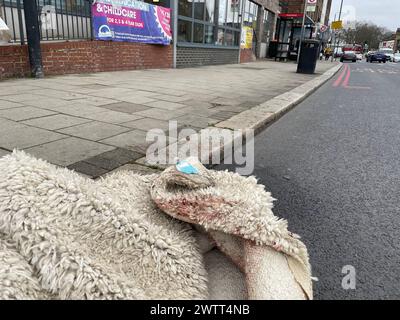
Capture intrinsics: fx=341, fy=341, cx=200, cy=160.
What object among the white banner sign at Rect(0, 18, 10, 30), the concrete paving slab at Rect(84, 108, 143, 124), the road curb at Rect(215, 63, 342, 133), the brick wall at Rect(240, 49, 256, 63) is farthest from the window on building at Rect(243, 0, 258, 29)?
the concrete paving slab at Rect(84, 108, 143, 124)

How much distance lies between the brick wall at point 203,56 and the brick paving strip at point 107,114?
17.5ft

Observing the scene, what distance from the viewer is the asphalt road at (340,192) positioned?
1.80m

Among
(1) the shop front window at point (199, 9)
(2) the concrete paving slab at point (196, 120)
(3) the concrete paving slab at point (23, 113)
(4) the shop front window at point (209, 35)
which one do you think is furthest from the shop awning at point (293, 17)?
(3) the concrete paving slab at point (23, 113)

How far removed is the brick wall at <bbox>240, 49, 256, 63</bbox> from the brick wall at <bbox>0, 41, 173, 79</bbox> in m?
8.59

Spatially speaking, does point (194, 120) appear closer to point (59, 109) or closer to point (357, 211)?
point (59, 109)

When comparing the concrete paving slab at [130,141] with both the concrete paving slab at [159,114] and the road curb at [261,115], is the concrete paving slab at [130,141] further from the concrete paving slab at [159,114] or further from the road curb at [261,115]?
the road curb at [261,115]

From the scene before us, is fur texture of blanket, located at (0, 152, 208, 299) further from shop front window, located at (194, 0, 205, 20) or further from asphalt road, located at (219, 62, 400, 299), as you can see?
shop front window, located at (194, 0, 205, 20)

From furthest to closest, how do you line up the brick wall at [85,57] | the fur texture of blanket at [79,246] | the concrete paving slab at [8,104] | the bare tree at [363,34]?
the bare tree at [363,34]
the brick wall at [85,57]
the concrete paving slab at [8,104]
the fur texture of blanket at [79,246]

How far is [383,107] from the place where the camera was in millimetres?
7477

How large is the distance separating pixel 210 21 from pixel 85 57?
7.95 m

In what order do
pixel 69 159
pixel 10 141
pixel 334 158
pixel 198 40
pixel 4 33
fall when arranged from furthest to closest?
1. pixel 198 40
2. pixel 4 33
3. pixel 334 158
4. pixel 10 141
5. pixel 69 159

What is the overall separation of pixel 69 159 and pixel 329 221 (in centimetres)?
210
